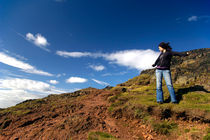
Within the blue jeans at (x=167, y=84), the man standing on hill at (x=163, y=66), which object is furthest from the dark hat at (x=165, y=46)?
the blue jeans at (x=167, y=84)

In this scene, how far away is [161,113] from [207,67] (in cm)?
957

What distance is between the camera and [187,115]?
5824 mm

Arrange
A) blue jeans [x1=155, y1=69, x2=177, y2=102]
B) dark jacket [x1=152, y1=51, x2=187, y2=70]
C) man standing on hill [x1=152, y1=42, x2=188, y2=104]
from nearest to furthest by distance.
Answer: blue jeans [x1=155, y1=69, x2=177, y2=102] < man standing on hill [x1=152, y1=42, x2=188, y2=104] < dark jacket [x1=152, y1=51, x2=187, y2=70]

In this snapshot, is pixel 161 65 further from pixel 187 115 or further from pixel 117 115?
pixel 117 115

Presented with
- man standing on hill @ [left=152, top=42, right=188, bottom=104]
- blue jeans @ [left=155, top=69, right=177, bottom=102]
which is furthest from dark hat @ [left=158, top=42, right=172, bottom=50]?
blue jeans @ [left=155, top=69, right=177, bottom=102]

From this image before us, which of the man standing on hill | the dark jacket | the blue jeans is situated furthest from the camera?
the dark jacket

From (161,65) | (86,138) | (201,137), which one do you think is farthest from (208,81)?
(86,138)

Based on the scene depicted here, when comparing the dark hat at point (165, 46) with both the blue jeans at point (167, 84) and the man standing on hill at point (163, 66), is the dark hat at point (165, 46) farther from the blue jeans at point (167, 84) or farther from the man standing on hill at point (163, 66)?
the blue jeans at point (167, 84)

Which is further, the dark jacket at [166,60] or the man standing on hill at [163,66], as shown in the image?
the dark jacket at [166,60]

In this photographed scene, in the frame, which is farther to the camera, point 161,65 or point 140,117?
point 161,65

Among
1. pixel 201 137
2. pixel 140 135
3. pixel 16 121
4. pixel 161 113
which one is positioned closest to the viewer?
pixel 201 137

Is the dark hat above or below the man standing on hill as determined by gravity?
above

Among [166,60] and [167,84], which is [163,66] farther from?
[167,84]

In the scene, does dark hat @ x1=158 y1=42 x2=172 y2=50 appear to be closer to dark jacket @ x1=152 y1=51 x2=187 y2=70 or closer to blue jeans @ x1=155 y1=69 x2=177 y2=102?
dark jacket @ x1=152 y1=51 x2=187 y2=70
